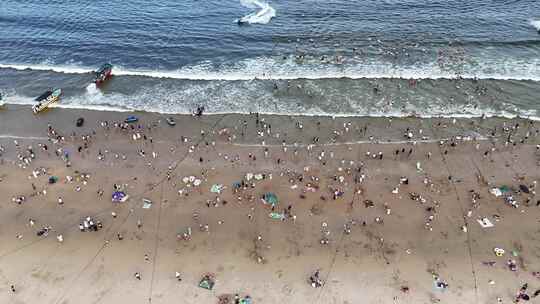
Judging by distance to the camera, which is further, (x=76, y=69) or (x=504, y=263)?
(x=76, y=69)

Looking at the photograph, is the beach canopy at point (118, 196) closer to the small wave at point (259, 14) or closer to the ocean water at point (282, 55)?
the ocean water at point (282, 55)

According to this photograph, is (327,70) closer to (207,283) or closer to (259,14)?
(259,14)

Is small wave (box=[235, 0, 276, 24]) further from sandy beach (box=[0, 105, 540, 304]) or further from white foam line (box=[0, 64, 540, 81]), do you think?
sandy beach (box=[0, 105, 540, 304])

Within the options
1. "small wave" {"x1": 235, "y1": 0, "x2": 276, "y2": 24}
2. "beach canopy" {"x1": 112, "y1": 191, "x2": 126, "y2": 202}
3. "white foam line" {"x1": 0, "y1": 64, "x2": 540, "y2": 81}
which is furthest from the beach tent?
"small wave" {"x1": 235, "y1": 0, "x2": 276, "y2": 24}

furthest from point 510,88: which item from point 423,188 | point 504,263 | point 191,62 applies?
point 191,62

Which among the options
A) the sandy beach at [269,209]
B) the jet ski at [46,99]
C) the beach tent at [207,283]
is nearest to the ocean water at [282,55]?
the jet ski at [46,99]

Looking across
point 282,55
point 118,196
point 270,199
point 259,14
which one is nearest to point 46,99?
point 118,196

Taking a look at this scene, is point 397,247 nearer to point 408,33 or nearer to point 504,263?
point 504,263
